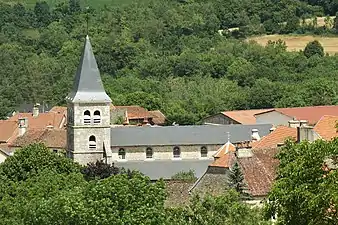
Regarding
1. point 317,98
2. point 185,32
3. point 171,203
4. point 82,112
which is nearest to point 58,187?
point 171,203

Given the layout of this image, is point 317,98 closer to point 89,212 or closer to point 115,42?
point 115,42

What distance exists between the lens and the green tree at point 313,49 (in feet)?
427

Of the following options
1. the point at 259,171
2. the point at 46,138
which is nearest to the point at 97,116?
the point at 46,138

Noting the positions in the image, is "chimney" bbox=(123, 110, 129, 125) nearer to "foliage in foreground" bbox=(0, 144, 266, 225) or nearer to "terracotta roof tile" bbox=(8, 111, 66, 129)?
"terracotta roof tile" bbox=(8, 111, 66, 129)

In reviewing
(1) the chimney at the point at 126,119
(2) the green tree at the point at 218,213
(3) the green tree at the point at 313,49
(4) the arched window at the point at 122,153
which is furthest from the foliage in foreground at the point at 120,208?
(3) the green tree at the point at 313,49

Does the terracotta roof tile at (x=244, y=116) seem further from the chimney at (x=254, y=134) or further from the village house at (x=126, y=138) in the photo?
the chimney at (x=254, y=134)

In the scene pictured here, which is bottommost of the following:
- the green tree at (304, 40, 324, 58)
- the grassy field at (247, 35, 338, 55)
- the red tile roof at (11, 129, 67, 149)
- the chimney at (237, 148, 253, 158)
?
the red tile roof at (11, 129, 67, 149)

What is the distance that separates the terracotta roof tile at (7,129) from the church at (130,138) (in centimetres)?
1148

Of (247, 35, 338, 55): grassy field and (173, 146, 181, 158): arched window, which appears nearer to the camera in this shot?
(173, 146, 181, 158): arched window

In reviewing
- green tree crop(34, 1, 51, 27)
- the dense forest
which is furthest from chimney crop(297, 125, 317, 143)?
→ green tree crop(34, 1, 51, 27)

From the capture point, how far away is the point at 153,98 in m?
104

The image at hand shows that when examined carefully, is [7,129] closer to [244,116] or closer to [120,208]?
[244,116]

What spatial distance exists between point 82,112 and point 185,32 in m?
79.2

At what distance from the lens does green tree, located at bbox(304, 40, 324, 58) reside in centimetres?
13012
